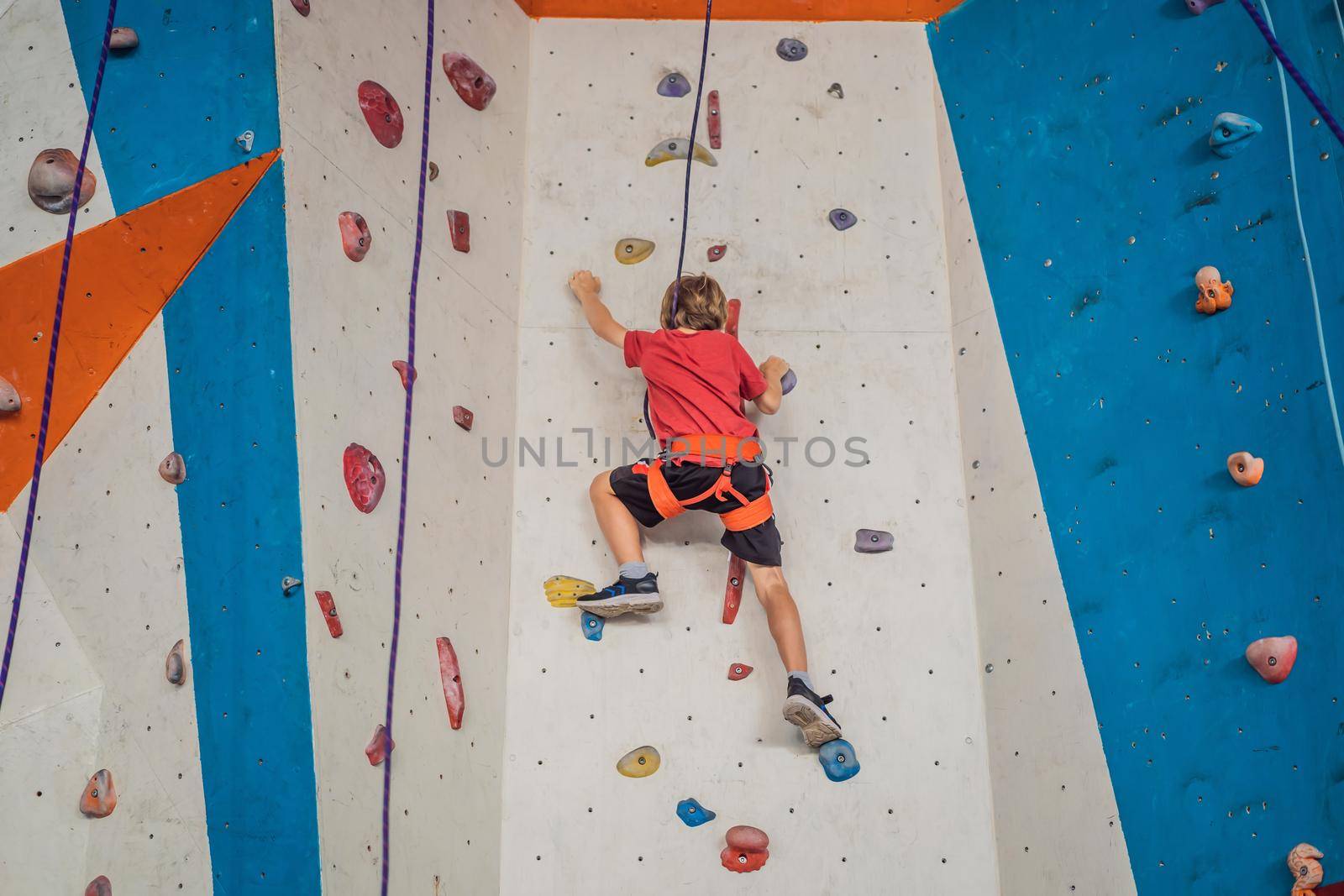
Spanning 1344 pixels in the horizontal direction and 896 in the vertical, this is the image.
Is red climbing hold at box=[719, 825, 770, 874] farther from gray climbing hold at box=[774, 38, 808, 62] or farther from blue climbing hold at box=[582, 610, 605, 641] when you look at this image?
gray climbing hold at box=[774, 38, 808, 62]

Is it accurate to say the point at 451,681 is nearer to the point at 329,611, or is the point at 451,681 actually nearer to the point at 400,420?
the point at 329,611

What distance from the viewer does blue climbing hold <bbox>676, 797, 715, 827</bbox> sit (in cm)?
263

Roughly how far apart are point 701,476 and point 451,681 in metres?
0.69

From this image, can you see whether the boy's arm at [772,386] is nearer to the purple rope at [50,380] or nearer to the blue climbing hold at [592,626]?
the blue climbing hold at [592,626]

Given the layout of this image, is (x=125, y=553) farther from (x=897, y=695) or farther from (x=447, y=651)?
(x=897, y=695)

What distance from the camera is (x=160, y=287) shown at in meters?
2.17

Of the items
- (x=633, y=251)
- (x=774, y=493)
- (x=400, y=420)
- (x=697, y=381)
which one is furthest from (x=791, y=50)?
(x=400, y=420)

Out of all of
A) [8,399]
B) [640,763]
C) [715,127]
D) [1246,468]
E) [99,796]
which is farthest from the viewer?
[715,127]

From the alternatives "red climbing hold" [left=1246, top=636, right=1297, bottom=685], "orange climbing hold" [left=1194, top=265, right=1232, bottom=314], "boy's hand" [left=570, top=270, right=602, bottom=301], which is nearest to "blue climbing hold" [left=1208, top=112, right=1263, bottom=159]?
"orange climbing hold" [left=1194, top=265, right=1232, bottom=314]

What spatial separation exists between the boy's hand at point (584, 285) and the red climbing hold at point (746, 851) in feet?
4.37

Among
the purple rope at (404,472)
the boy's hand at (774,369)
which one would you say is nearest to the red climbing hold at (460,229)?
the purple rope at (404,472)

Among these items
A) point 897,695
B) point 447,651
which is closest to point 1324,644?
point 897,695

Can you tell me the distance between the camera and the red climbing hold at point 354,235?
2.37 m

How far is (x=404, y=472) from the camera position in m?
2.44
